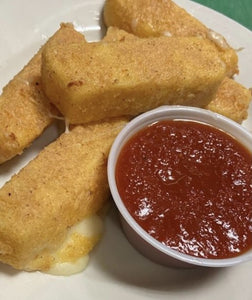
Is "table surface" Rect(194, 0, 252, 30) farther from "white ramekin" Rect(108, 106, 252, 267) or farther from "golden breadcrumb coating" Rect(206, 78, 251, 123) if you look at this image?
"white ramekin" Rect(108, 106, 252, 267)

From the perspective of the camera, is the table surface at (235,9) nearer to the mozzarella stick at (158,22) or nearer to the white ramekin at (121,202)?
the mozzarella stick at (158,22)

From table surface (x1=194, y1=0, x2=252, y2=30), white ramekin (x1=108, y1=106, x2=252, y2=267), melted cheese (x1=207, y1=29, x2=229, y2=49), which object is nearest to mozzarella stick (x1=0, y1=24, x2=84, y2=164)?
white ramekin (x1=108, y1=106, x2=252, y2=267)

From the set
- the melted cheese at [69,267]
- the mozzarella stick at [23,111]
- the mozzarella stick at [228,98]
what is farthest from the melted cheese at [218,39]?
the melted cheese at [69,267]

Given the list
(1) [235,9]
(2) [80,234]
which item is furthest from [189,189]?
(1) [235,9]

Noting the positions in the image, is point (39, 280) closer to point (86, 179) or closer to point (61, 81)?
point (86, 179)

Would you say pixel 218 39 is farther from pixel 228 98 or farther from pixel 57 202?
pixel 57 202

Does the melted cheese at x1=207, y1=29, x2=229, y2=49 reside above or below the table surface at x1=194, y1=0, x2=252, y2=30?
above
